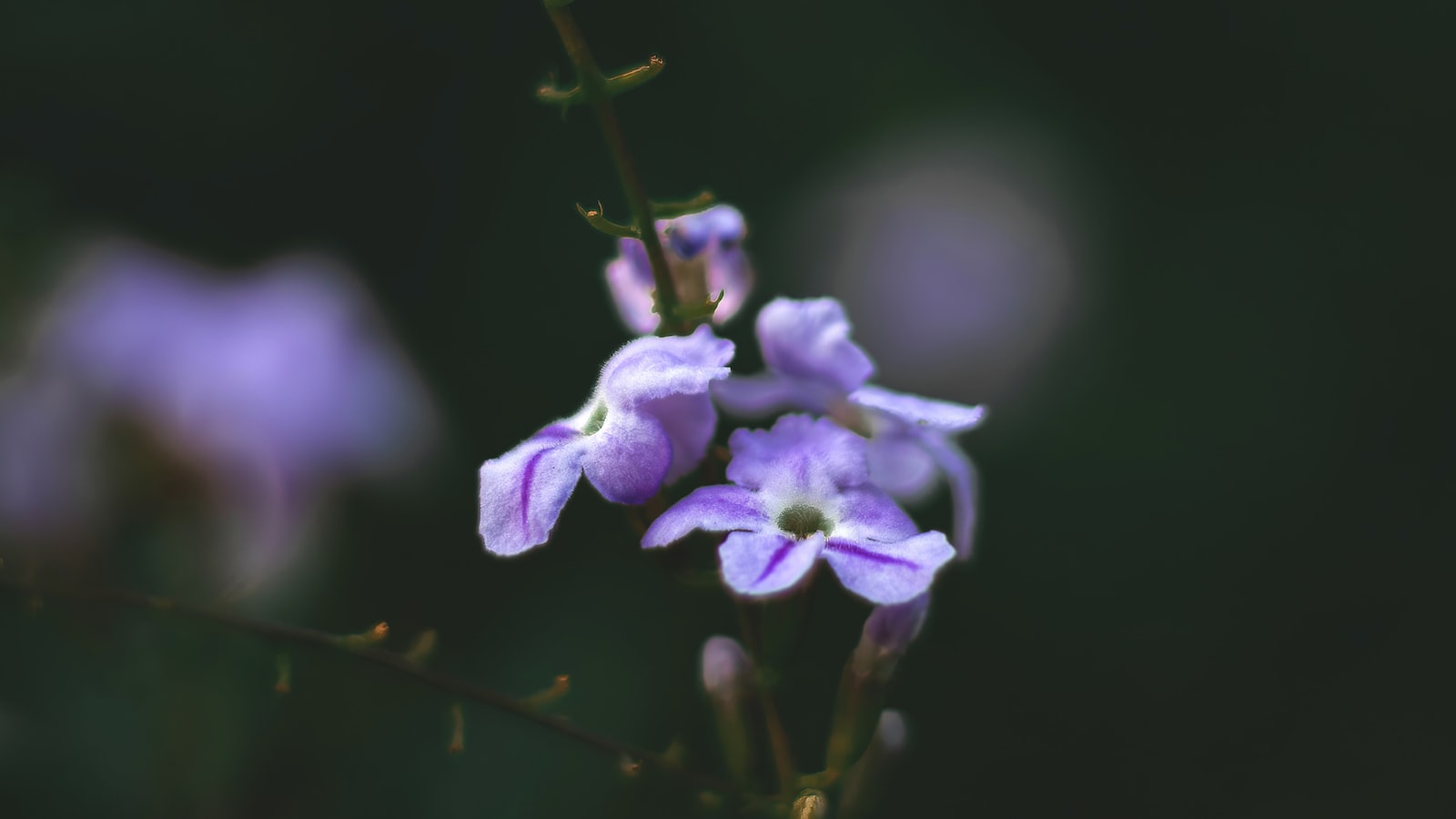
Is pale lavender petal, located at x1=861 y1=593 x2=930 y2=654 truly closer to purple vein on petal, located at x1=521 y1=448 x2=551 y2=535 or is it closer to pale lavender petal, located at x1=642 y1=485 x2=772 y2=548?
pale lavender petal, located at x1=642 y1=485 x2=772 y2=548

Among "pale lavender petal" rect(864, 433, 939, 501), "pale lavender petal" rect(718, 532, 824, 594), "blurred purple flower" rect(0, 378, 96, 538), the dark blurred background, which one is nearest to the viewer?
"pale lavender petal" rect(718, 532, 824, 594)

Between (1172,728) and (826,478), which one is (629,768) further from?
(1172,728)

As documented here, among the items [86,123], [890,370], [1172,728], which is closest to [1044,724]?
[1172,728]

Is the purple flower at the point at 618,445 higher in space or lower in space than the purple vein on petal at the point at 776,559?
higher

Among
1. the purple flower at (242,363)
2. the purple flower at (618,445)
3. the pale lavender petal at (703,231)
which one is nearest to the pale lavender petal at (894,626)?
the purple flower at (618,445)

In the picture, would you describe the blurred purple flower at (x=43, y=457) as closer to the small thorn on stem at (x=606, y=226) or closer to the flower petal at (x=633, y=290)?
the flower petal at (x=633, y=290)

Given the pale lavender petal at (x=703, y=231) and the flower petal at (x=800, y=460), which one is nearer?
the flower petal at (x=800, y=460)

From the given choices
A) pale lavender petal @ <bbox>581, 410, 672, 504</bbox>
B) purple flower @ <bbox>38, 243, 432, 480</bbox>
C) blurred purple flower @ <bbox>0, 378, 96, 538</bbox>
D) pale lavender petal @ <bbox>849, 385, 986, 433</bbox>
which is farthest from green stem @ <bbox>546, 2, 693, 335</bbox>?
purple flower @ <bbox>38, 243, 432, 480</bbox>
